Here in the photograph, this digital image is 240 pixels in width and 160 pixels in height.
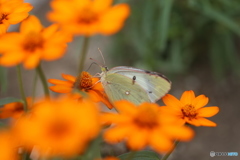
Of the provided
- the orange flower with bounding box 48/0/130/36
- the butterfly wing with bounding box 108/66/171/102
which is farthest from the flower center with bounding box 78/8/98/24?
the butterfly wing with bounding box 108/66/171/102

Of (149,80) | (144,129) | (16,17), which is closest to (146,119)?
(144,129)

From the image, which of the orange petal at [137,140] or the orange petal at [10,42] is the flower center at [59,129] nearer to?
the orange petal at [137,140]

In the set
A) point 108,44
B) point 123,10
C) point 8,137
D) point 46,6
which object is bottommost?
point 8,137

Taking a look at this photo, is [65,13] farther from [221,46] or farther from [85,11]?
[221,46]

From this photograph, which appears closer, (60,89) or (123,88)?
(60,89)

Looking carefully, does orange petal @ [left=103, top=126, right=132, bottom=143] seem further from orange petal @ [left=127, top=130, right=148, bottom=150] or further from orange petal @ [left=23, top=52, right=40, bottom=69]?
orange petal @ [left=23, top=52, right=40, bottom=69]

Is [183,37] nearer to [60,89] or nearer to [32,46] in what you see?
[60,89]

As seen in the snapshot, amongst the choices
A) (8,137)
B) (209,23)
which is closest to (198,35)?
(209,23)
